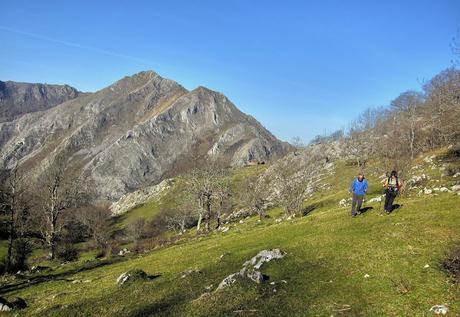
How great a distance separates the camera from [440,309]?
15430 mm

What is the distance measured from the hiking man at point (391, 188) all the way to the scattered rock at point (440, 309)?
1596 centimetres

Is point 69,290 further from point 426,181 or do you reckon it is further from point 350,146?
point 350,146

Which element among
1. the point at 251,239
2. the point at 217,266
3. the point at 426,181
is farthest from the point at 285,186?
the point at 217,266

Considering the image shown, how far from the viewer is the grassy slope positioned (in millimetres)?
17438

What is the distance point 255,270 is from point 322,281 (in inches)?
142

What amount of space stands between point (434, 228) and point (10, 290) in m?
32.7

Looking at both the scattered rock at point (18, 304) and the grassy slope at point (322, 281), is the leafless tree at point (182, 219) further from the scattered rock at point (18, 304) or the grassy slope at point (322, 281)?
the scattered rock at point (18, 304)

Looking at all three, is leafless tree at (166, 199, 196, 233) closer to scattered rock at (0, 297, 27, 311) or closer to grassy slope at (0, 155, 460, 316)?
grassy slope at (0, 155, 460, 316)

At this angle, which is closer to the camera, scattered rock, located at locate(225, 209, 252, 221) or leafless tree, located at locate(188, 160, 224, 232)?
leafless tree, located at locate(188, 160, 224, 232)

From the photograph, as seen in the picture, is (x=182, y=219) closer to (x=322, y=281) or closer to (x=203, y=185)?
(x=203, y=185)

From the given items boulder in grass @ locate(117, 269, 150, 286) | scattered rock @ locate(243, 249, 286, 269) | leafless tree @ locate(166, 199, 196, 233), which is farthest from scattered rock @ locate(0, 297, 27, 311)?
leafless tree @ locate(166, 199, 196, 233)

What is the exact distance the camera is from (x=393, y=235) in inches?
1026

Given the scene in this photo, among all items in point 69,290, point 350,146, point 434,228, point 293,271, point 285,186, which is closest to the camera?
point 293,271

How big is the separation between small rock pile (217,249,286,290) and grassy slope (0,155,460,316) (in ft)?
1.60
